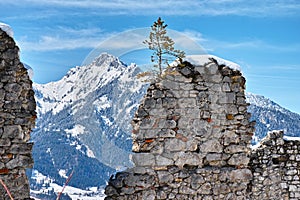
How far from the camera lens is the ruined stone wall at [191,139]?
7.09 m

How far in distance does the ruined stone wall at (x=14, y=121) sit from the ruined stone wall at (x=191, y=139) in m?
1.43

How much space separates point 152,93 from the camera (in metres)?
7.16

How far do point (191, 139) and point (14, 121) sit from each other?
2.87 meters

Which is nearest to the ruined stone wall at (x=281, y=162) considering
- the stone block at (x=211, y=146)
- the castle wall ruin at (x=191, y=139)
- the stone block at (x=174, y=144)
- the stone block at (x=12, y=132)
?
the castle wall ruin at (x=191, y=139)

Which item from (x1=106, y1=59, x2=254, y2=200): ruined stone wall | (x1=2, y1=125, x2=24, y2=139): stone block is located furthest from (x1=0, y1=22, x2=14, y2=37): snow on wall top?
(x1=106, y1=59, x2=254, y2=200): ruined stone wall

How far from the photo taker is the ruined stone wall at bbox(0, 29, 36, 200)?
6.31 metres

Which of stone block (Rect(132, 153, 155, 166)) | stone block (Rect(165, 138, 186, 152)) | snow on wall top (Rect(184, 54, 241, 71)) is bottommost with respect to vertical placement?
stone block (Rect(132, 153, 155, 166))

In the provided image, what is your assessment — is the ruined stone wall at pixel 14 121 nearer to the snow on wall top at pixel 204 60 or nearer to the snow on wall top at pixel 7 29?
the snow on wall top at pixel 7 29

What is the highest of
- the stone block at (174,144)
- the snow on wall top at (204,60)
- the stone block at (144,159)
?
the snow on wall top at (204,60)

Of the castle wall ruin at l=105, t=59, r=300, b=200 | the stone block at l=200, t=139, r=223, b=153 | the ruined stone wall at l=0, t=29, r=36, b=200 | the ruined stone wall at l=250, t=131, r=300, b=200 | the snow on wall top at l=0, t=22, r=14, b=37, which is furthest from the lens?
the ruined stone wall at l=250, t=131, r=300, b=200

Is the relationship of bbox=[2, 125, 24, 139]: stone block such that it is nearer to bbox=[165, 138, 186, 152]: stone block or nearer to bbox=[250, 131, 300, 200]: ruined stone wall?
bbox=[165, 138, 186, 152]: stone block

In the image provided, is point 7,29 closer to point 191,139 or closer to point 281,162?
point 191,139

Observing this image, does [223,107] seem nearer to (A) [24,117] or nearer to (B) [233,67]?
(B) [233,67]

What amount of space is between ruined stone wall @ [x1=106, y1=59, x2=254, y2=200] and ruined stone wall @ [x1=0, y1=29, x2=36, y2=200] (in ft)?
4.69
